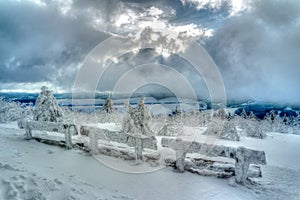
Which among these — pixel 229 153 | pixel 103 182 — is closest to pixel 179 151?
pixel 229 153

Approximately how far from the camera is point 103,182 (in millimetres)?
5793

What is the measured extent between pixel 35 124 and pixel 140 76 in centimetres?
790

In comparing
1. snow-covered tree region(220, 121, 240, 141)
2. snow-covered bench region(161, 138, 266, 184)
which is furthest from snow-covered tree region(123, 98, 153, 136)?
snow-covered tree region(220, 121, 240, 141)

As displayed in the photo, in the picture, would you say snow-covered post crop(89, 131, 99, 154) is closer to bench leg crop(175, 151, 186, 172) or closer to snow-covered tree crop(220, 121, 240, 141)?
bench leg crop(175, 151, 186, 172)

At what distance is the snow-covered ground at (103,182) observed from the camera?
14.9ft

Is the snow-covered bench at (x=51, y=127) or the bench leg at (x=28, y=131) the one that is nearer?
the snow-covered bench at (x=51, y=127)

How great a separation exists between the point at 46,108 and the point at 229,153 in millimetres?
12206

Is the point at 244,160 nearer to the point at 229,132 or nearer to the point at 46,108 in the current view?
the point at 229,132

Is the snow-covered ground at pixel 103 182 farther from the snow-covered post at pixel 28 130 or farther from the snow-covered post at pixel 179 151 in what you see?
the snow-covered post at pixel 28 130

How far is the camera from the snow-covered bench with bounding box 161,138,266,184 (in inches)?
237

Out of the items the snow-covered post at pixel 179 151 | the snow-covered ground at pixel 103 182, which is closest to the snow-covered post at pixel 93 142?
the snow-covered ground at pixel 103 182

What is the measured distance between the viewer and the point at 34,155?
7.75 meters

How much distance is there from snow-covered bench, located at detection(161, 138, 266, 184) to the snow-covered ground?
0.39 meters

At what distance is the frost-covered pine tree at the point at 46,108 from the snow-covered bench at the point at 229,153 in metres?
9.73
